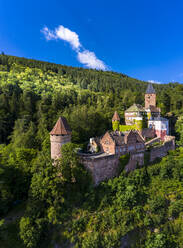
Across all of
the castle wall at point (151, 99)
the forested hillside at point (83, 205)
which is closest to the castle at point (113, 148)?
the forested hillside at point (83, 205)

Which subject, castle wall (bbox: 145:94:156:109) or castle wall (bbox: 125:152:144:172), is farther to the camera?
castle wall (bbox: 145:94:156:109)

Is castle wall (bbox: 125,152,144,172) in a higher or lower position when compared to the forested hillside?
higher

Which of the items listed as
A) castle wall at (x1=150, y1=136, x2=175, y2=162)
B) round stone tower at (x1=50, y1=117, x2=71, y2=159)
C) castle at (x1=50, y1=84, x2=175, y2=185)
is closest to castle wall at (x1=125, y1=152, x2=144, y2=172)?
castle at (x1=50, y1=84, x2=175, y2=185)

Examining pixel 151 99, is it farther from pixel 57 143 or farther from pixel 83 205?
pixel 83 205

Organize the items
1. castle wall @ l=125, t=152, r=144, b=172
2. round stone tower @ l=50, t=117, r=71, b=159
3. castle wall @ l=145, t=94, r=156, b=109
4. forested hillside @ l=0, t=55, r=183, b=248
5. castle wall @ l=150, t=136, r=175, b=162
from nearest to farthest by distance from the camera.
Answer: forested hillside @ l=0, t=55, r=183, b=248 < round stone tower @ l=50, t=117, r=71, b=159 < castle wall @ l=125, t=152, r=144, b=172 < castle wall @ l=150, t=136, r=175, b=162 < castle wall @ l=145, t=94, r=156, b=109

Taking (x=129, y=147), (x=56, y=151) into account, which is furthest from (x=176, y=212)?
(x=56, y=151)

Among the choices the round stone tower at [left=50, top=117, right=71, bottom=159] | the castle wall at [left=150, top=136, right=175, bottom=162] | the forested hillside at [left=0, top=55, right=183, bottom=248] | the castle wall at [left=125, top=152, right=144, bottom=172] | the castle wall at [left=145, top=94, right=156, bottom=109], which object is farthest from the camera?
the castle wall at [left=145, top=94, right=156, bottom=109]

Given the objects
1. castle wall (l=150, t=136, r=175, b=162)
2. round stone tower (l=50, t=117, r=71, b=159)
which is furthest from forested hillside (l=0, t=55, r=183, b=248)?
castle wall (l=150, t=136, r=175, b=162)

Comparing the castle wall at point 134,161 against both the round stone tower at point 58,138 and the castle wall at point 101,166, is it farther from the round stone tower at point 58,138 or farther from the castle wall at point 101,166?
the round stone tower at point 58,138

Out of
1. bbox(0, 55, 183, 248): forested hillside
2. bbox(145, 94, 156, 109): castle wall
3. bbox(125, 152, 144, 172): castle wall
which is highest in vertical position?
bbox(145, 94, 156, 109): castle wall

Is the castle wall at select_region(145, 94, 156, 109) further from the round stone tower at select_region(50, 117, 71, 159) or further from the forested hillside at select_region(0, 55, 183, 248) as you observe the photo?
the round stone tower at select_region(50, 117, 71, 159)

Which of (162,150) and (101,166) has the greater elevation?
(162,150)

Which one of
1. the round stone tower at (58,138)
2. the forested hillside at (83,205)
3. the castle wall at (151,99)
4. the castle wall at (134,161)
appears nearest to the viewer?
the forested hillside at (83,205)

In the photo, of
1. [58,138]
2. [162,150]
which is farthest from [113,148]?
[162,150]
